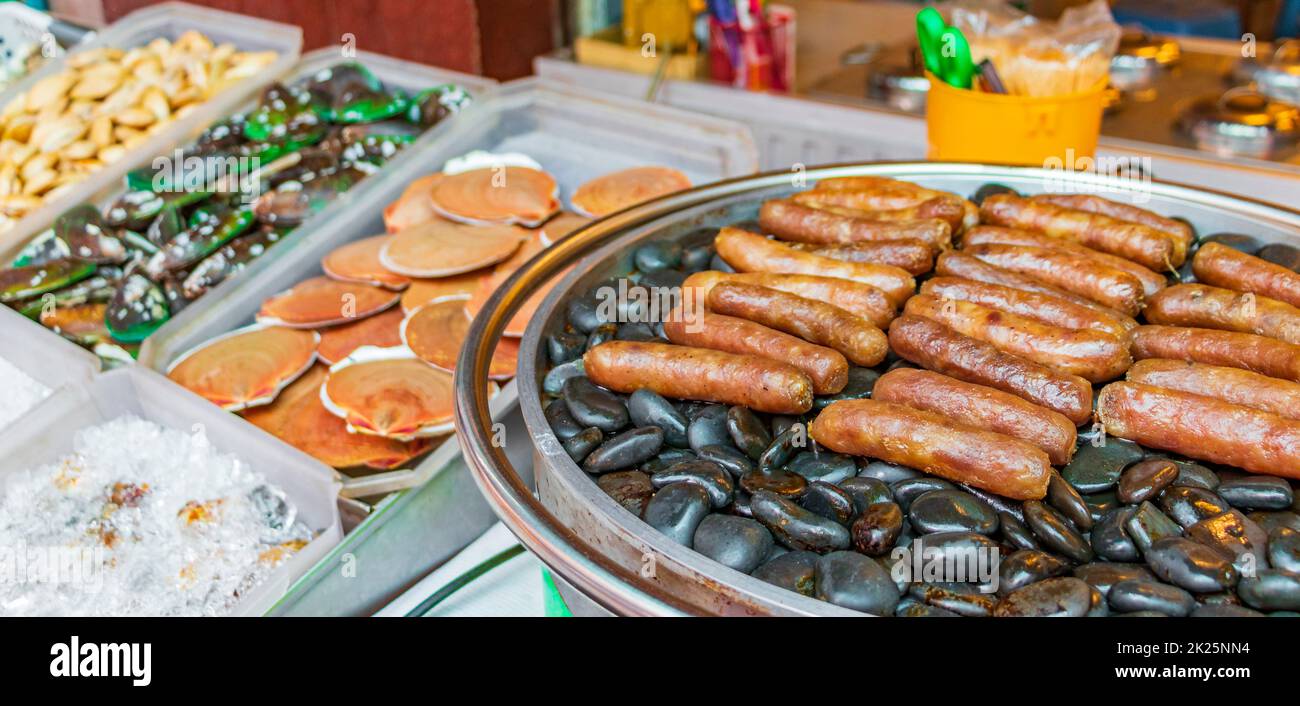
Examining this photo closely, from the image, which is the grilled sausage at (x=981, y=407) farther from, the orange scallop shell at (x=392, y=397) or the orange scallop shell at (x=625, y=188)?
the orange scallop shell at (x=625, y=188)

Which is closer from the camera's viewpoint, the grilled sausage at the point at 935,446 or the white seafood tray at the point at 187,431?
the grilled sausage at the point at 935,446

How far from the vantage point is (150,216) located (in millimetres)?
3059

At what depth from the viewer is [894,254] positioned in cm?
171

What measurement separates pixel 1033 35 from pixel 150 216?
2.68 meters

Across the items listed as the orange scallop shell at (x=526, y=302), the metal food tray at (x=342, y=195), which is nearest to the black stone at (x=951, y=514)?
the orange scallop shell at (x=526, y=302)

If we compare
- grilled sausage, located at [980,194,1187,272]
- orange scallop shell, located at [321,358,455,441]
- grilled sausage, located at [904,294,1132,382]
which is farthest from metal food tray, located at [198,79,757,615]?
A: grilled sausage, located at [980,194,1187,272]

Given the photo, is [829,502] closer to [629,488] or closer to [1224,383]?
[629,488]

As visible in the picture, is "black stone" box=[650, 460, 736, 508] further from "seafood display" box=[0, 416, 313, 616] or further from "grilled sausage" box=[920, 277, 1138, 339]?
"seafood display" box=[0, 416, 313, 616]

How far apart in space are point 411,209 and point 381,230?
217 mm

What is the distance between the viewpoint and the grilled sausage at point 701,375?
Answer: 139 centimetres

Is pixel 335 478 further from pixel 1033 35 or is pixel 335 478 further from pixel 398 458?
pixel 1033 35

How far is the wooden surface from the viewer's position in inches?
160

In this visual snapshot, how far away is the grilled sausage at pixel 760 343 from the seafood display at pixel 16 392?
1884mm
